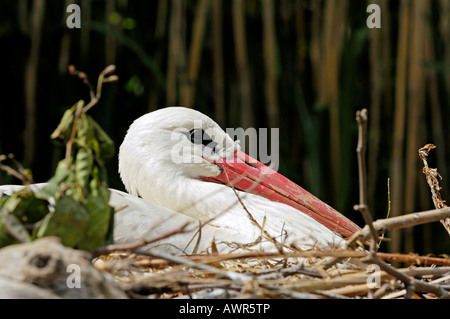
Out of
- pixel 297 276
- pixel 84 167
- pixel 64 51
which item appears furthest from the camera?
pixel 64 51

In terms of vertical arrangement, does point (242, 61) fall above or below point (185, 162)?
above

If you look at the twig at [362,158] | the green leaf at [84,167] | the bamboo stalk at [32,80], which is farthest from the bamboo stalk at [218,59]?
the twig at [362,158]

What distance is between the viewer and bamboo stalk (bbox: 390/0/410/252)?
121 inches

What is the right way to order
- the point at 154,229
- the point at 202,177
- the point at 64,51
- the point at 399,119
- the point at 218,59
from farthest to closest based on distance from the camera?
1. the point at 64,51
2. the point at 218,59
3. the point at 399,119
4. the point at 202,177
5. the point at 154,229

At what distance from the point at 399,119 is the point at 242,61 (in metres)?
0.73

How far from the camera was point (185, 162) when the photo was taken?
81.5 inches

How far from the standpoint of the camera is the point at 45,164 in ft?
11.4

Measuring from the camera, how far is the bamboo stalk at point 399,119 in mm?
3067

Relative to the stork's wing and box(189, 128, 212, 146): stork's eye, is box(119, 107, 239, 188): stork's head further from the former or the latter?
the stork's wing

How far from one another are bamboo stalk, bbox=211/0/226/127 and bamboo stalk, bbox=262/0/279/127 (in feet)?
0.66

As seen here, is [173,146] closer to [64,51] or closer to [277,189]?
[277,189]

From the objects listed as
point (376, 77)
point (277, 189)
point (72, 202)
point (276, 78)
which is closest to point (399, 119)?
point (376, 77)

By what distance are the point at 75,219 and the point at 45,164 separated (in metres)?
2.50

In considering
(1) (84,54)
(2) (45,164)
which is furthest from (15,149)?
(1) (84,54)
